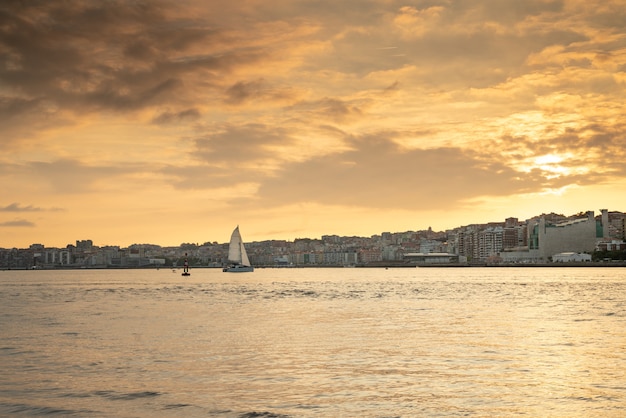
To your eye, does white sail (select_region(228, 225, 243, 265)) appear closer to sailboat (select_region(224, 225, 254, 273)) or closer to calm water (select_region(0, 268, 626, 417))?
sailboat (select_region(224, 225, 254, 273))

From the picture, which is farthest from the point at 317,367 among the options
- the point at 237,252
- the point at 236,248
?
the point at 237,252

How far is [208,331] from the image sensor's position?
3694 cm

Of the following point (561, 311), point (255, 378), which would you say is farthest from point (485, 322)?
point (255, 378)

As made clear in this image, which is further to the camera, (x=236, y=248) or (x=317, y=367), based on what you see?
(x=236, y=248)

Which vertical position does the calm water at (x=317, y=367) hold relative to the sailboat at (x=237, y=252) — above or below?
below

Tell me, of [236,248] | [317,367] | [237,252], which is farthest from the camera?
[237,252]

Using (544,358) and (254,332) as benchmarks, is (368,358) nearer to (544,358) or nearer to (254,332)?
(544,358)

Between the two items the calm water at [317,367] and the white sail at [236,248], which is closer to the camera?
the calm water at [317,367]

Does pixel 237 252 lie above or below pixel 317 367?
above

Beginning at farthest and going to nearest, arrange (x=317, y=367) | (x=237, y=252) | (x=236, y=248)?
1. (x=237, y=252)
2. (x=236, y=248)
3. (x=317, y=367)

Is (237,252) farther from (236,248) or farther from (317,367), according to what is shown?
(317,367)

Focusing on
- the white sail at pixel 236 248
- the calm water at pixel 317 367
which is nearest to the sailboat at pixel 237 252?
the white sail at pixel 236 248

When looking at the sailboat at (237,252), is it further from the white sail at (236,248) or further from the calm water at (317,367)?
Answer: the calm water at (317,367)

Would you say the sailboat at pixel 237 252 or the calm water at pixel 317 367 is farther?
the sailboat at pixel 237 252
